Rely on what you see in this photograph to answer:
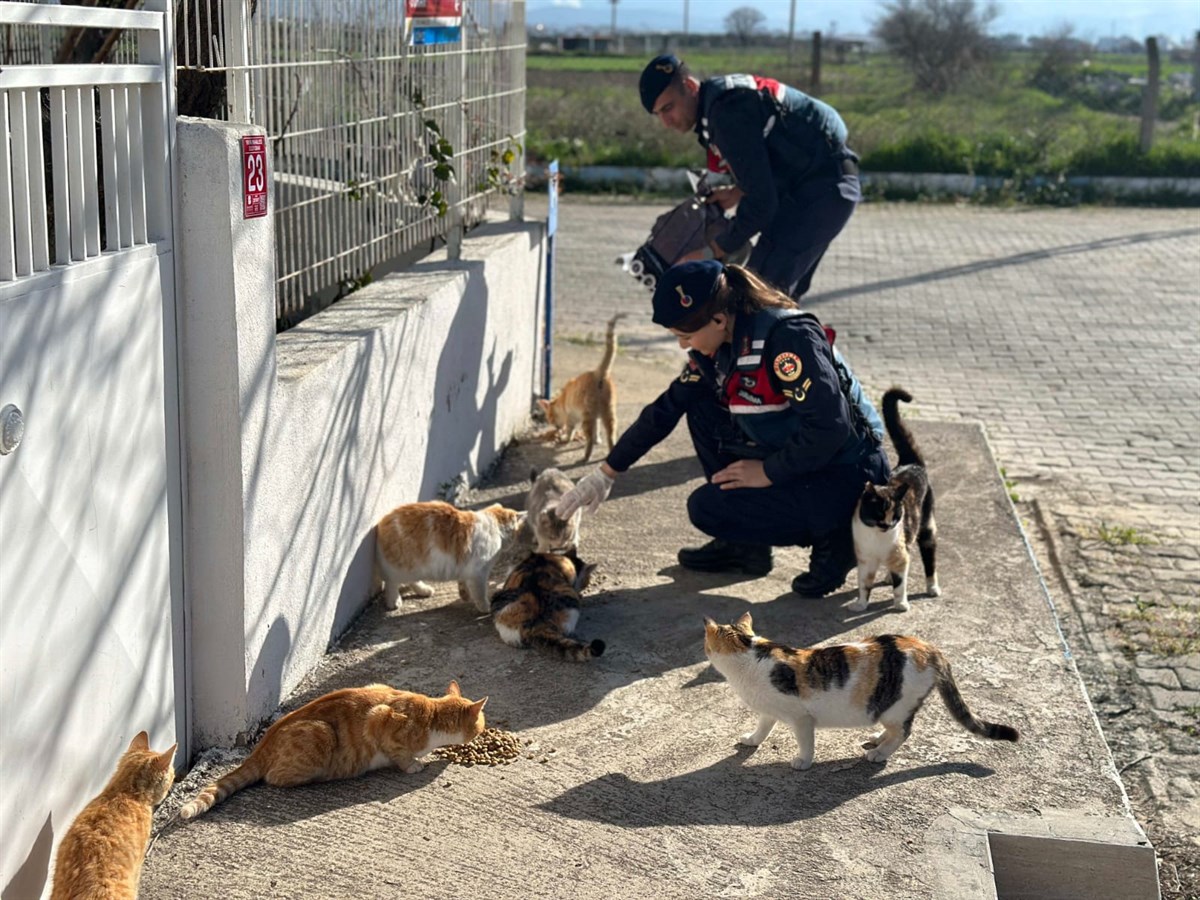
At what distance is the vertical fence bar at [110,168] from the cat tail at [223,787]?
1624mm

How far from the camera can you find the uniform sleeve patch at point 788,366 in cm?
544

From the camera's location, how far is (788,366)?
17.9 feet

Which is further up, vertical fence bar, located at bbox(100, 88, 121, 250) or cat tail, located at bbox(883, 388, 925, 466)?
vertical fence bar, located at bbox(100, 88, 121, 250)

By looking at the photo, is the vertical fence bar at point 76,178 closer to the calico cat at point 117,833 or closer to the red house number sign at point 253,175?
the red house number sign at point 253,175

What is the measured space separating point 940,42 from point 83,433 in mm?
33496

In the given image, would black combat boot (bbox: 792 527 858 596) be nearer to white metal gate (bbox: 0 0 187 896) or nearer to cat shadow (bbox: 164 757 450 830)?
cat shadow (bbox: 164 757 450 830)

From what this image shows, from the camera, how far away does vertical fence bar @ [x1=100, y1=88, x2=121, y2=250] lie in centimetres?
364

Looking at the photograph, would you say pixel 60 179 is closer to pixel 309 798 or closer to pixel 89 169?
pixel 89 169

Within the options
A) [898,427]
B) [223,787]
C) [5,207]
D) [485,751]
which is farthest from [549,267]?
[5,207]

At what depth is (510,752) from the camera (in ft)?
14.8

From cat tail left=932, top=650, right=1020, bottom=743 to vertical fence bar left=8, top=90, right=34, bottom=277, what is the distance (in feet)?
10.1

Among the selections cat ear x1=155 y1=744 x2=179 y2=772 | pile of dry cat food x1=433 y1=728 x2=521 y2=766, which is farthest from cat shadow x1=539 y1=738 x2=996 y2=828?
cat ear x1=155 y1=744 x2=179 y2=772

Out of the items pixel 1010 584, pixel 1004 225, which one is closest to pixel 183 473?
pixel 1010 584

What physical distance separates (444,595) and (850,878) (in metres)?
2.62
